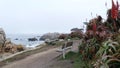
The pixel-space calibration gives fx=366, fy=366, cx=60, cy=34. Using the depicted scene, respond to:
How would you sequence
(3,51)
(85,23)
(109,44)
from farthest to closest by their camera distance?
1. (3,51)
2. (85,23)
3. (109,44)

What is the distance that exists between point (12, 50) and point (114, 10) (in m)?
20.7

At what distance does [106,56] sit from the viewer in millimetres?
7832

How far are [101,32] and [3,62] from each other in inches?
408

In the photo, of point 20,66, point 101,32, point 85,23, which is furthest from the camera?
point 20,66

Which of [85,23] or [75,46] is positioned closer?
[85,23]

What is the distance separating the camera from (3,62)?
1939 cm

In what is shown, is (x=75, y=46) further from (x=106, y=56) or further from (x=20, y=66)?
(x=106, y=56)

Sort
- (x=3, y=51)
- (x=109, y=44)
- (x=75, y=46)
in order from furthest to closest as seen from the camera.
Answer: (x=3, y=51)
(x=75, y=46)
(x=109, y=44)

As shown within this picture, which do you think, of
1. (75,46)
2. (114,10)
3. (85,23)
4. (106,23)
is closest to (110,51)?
(114,10)

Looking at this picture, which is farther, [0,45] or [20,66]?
[0,45]

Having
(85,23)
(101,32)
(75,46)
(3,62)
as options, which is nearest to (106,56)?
(101,32)

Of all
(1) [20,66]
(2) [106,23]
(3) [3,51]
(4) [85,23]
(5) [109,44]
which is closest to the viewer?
(5) [109,44]

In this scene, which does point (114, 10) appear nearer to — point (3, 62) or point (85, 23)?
point (85, 23)

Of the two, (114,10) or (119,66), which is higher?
(114,10)
